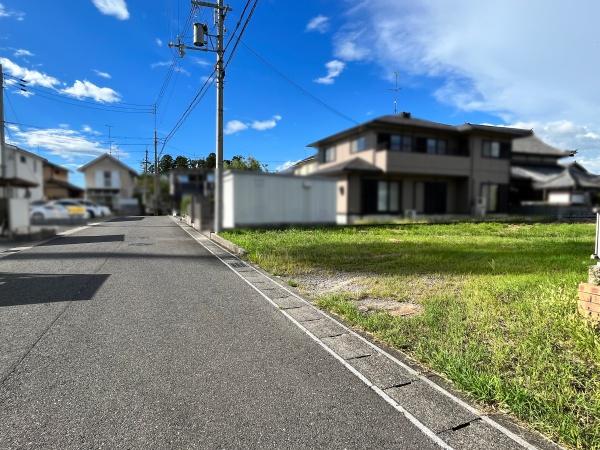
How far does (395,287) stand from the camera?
17.2ft

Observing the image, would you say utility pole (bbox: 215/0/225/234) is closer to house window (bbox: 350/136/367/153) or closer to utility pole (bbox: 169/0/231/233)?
utility pole (bbox: 169/0/231/233)

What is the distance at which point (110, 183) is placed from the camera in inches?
155

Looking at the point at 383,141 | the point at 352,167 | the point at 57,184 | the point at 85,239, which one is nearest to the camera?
the point at 57,184

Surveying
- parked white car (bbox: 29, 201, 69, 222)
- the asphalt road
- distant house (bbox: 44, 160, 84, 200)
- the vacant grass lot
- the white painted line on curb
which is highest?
distant house (bbox: 44, 160, 84, 200)

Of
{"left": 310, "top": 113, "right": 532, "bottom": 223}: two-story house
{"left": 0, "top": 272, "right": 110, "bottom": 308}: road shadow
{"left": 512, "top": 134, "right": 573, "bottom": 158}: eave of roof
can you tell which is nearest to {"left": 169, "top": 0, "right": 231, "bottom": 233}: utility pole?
{"left": 310, "top": 113, "right": 532, "bottom": 223}: two-story house

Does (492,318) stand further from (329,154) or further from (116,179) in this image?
(329,154)

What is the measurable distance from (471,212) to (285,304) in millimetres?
18266

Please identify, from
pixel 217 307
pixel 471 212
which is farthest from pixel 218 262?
A: pixel 471 212

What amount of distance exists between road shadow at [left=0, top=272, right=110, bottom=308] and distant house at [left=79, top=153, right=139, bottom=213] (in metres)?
1.58

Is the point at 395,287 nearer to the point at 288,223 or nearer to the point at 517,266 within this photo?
the point at 517,266

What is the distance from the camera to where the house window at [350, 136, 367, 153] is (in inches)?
694

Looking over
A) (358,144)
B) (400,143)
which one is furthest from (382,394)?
(400,143)

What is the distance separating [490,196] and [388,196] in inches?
255

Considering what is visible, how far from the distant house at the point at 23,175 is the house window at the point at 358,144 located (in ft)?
49.6
